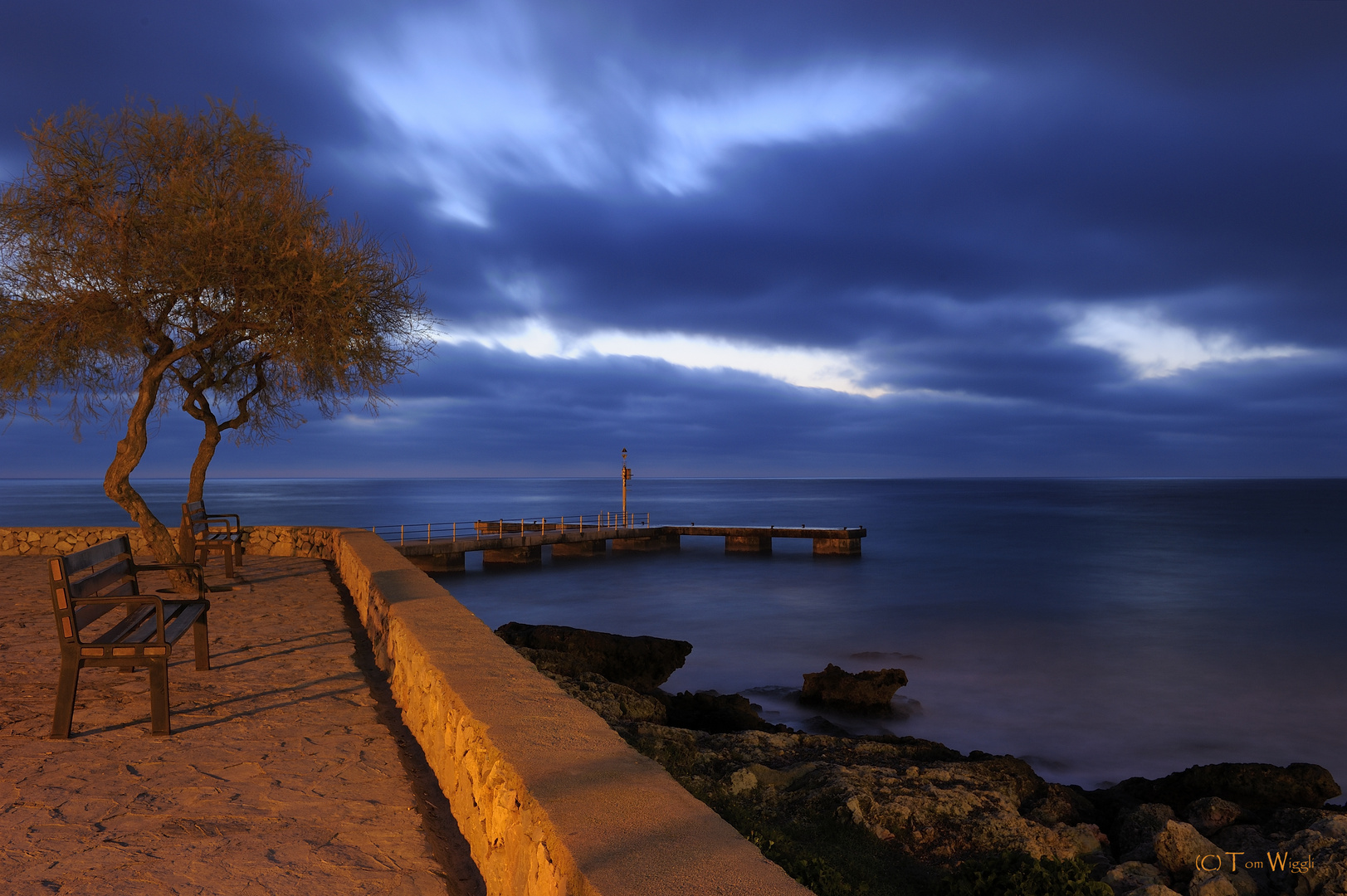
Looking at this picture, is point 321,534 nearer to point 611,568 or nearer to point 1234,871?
point 1234,871

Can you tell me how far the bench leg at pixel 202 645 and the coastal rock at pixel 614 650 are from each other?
8714 millimetres

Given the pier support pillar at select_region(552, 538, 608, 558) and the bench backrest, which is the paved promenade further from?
the pier support pillar at select_region(552, 538, 608, 558)

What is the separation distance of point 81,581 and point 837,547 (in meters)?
43.4

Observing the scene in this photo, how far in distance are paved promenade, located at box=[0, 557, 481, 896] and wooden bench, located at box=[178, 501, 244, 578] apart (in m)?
3.23

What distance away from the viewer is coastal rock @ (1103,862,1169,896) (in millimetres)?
6273

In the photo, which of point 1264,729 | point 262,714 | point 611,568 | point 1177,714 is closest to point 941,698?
point 1177,714

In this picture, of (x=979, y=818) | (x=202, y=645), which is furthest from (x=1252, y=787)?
(x=202, y=645)

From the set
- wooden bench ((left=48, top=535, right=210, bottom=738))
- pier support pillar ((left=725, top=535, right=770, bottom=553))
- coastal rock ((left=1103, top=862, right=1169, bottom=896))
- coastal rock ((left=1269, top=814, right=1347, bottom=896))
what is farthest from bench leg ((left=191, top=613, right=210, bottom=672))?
pier support pillar ((left=725, top=535, right=770, bottom=553))

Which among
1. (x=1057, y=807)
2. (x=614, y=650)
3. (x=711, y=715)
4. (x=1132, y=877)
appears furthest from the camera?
(x=614, y=650)

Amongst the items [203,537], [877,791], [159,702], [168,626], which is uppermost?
[203,537]

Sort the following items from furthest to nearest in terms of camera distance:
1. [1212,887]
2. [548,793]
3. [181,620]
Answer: [1212,887] < [181,620] < [548,793]

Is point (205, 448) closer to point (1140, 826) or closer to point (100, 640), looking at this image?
point (100, 640)

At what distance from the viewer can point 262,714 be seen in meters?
5.15

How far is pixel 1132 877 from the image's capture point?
6.37 meters
